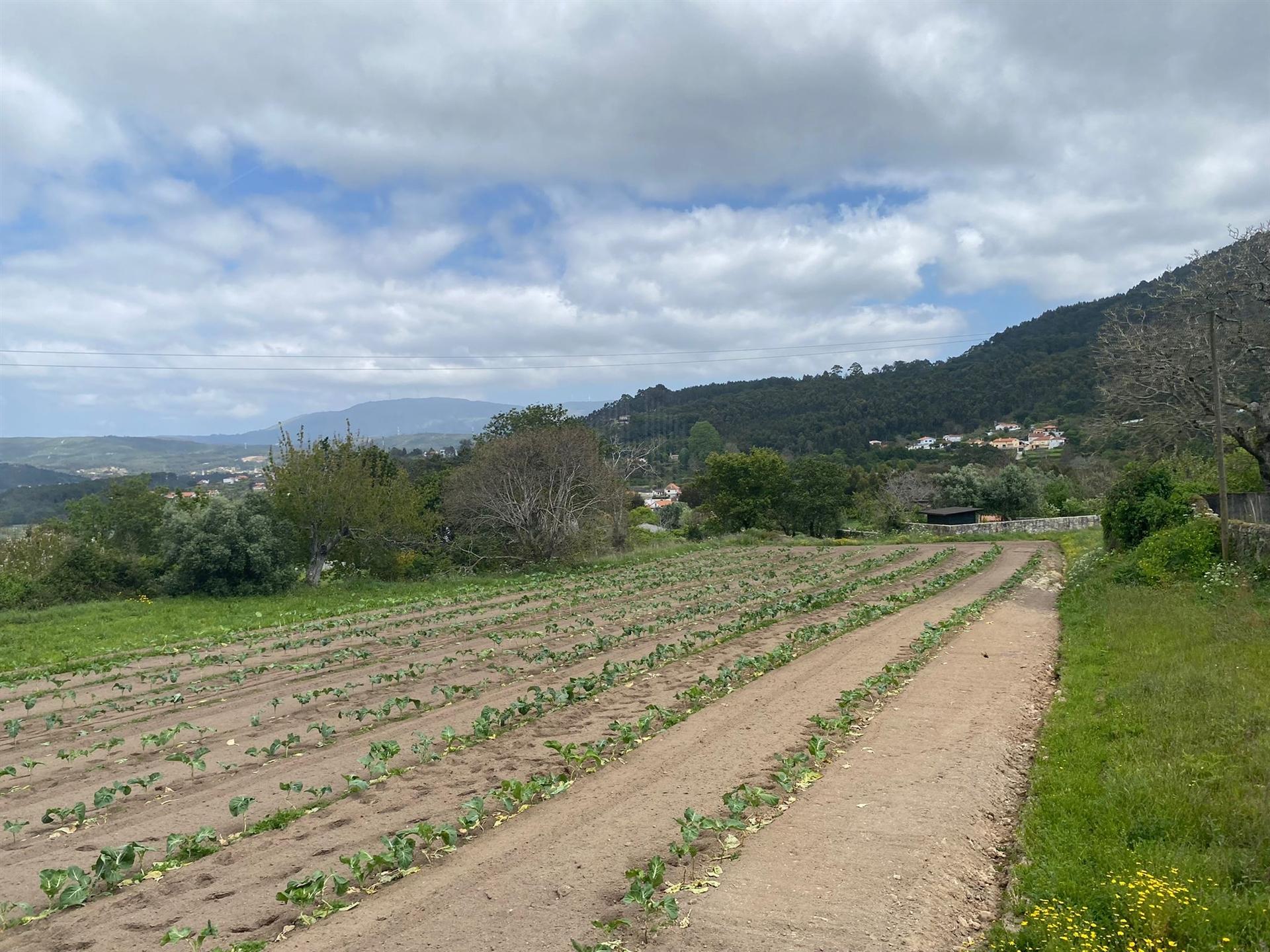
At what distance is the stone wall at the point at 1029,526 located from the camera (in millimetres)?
→ 51188

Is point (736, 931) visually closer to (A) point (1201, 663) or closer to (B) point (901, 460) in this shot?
(A) point (1201, 663)

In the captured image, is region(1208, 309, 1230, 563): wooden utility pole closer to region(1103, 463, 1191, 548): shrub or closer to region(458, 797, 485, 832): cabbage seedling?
region(1103, 463, 1191, 548): shrub

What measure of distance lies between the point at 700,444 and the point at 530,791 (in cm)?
9786

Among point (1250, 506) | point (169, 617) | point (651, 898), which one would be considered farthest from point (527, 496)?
point (651, 898)

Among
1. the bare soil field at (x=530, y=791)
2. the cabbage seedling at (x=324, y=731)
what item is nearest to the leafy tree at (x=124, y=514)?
the bare soil field at (x=530, y=791)

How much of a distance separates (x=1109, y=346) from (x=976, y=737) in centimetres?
2043

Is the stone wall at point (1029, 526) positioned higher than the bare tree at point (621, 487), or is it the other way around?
the bare tree at point (621, 487)

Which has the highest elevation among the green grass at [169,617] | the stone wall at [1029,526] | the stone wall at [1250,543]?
the stone wall at [1250,543]

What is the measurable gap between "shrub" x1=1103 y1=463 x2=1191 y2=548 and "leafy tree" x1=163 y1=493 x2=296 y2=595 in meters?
27.8

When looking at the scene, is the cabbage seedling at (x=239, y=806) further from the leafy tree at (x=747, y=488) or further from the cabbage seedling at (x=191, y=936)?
the leafy tree at (x=747, y=488)

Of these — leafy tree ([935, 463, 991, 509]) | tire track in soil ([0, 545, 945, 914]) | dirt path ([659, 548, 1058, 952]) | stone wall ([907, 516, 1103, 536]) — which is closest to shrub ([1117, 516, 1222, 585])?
dirt path ([659, 548, 1058, 952])

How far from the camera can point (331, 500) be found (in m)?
31.0

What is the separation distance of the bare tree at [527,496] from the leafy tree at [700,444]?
64909 millimetres

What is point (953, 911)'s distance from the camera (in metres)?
5.28
